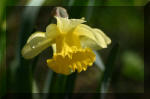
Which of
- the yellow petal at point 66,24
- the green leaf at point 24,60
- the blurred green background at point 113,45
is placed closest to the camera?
the yellow petal at point 66,24

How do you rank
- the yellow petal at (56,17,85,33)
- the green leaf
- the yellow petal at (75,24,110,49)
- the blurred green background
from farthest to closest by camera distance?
the blurred green background, the green leaf, the yellow petal at (75,24,110,49), the yellow petal at (56,17,85,33)

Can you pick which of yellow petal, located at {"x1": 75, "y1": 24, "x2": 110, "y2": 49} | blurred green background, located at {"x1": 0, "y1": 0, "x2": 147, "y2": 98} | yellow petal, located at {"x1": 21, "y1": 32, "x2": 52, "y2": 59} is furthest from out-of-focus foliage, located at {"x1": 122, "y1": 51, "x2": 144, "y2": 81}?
yellow petal, located at {"x1": 21, "y1": 32, "x2": 52, "y2": 59}

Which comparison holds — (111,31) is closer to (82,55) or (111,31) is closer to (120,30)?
(120,30)

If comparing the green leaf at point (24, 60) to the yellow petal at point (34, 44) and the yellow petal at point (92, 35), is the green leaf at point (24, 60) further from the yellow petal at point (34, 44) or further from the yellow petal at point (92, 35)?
the yellow petal at point (92, 35)

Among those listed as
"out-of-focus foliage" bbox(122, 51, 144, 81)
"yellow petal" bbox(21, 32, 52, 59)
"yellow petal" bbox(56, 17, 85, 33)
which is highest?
"yellow petal" bbox(56, 17, 85, 33)

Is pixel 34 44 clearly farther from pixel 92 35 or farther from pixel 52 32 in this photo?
pixel 92 35

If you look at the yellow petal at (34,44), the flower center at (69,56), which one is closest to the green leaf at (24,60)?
the yellow petal at (34,44)

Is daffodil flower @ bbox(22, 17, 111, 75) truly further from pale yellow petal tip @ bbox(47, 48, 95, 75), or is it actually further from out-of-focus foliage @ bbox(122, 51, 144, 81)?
out-of-focus foliage @ bbox(122, 51, 144, 81)
